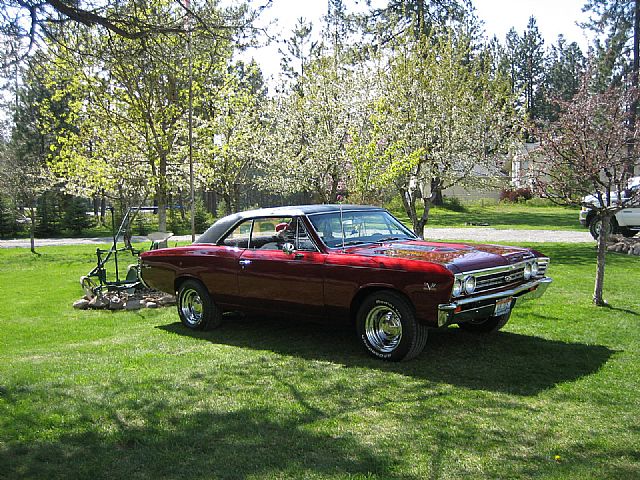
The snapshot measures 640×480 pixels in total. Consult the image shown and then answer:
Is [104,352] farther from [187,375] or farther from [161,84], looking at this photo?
[161,84]

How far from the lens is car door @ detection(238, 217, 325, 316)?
705 cm

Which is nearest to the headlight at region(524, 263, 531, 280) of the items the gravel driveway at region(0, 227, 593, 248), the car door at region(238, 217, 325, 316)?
the car door at region(238, 217, 325, 316)

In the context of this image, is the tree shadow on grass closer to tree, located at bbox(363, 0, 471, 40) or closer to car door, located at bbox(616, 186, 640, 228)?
car door, located at bbox(616, 186, 640, 228)

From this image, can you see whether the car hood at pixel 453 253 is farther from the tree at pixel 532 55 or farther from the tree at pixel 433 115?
the tree at pixel 532 55

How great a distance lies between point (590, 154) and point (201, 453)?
269 inches

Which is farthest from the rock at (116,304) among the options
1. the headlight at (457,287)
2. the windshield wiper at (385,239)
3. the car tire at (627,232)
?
the car tire at (627,232)

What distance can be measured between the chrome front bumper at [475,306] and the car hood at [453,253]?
0.96 feet

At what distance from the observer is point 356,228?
754 cm

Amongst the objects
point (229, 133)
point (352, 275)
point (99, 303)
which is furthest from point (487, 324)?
point (229, 133)

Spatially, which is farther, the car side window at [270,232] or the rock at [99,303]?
the rock at [99,303]

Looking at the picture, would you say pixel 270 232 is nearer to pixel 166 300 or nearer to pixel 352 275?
pixel 352 275

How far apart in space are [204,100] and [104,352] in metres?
11.5

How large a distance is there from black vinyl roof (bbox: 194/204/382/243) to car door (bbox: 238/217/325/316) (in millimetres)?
101

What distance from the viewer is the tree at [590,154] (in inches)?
345
